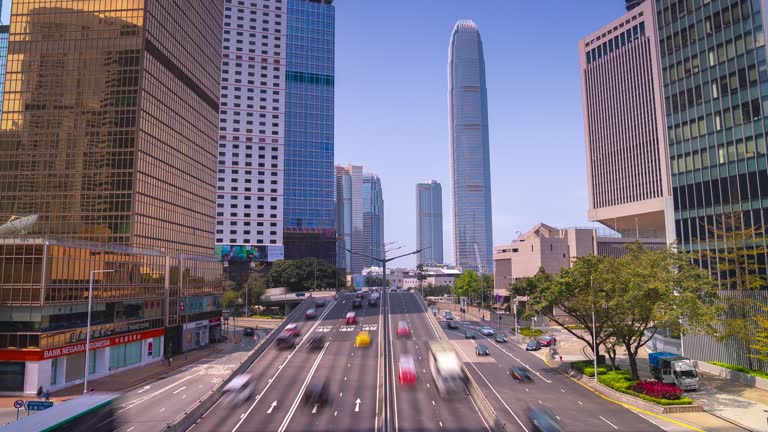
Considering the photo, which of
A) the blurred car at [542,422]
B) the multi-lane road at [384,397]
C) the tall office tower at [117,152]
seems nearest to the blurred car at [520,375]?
the multi-lane road at [384,397]

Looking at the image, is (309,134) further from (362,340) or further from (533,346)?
(362,340)

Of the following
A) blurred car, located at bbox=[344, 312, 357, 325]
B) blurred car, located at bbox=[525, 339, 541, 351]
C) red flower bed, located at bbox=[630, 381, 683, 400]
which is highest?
blurred car, located at bbox=[344, 312, 357, 325]

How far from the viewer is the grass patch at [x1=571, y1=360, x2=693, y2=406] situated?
3985 centimetres

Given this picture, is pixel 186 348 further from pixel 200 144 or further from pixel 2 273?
pixel 200 144

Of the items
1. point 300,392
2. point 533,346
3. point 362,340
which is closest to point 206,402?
point 300,392

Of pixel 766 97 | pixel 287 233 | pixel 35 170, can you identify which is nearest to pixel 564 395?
pixel 766 97

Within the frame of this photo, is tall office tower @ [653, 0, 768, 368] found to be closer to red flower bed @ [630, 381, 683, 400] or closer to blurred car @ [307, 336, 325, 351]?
red flower bed @ [630, 381, 683, 400]

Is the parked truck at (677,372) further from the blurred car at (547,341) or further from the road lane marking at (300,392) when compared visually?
the road lane marking at (300,392)

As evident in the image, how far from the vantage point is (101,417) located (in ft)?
89.7

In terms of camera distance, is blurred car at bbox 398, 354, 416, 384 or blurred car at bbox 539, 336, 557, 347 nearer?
blurred car at bbox 398, 354, 416, 384

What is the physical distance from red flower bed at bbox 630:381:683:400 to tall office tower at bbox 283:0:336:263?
148m

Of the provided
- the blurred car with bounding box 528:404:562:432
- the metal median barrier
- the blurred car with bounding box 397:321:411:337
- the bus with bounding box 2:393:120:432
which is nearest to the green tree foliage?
the blurred car with bounding box 397:321:411:337

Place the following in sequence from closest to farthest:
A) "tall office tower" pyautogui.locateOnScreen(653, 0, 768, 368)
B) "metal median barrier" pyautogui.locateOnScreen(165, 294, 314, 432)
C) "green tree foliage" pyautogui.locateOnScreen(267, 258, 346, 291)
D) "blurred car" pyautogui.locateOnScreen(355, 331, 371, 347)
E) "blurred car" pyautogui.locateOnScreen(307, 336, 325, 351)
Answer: "metal median barrier" pyautogui.locateOnScreen(165, 294, 314, 432) < "tall office tower" pyautogui.locateOnScreen(653, 0, 768, 368) < "blurred car" pyautogui.locateOnScreen(307, 336, 325, 351) < "blurred car" pyautogui.locateOnScreen(355, 331, 371, 347) < "green tree foliage" pyautogui.locateOnScreen(267, 258, 346, 291)

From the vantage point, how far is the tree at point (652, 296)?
4438 cm
